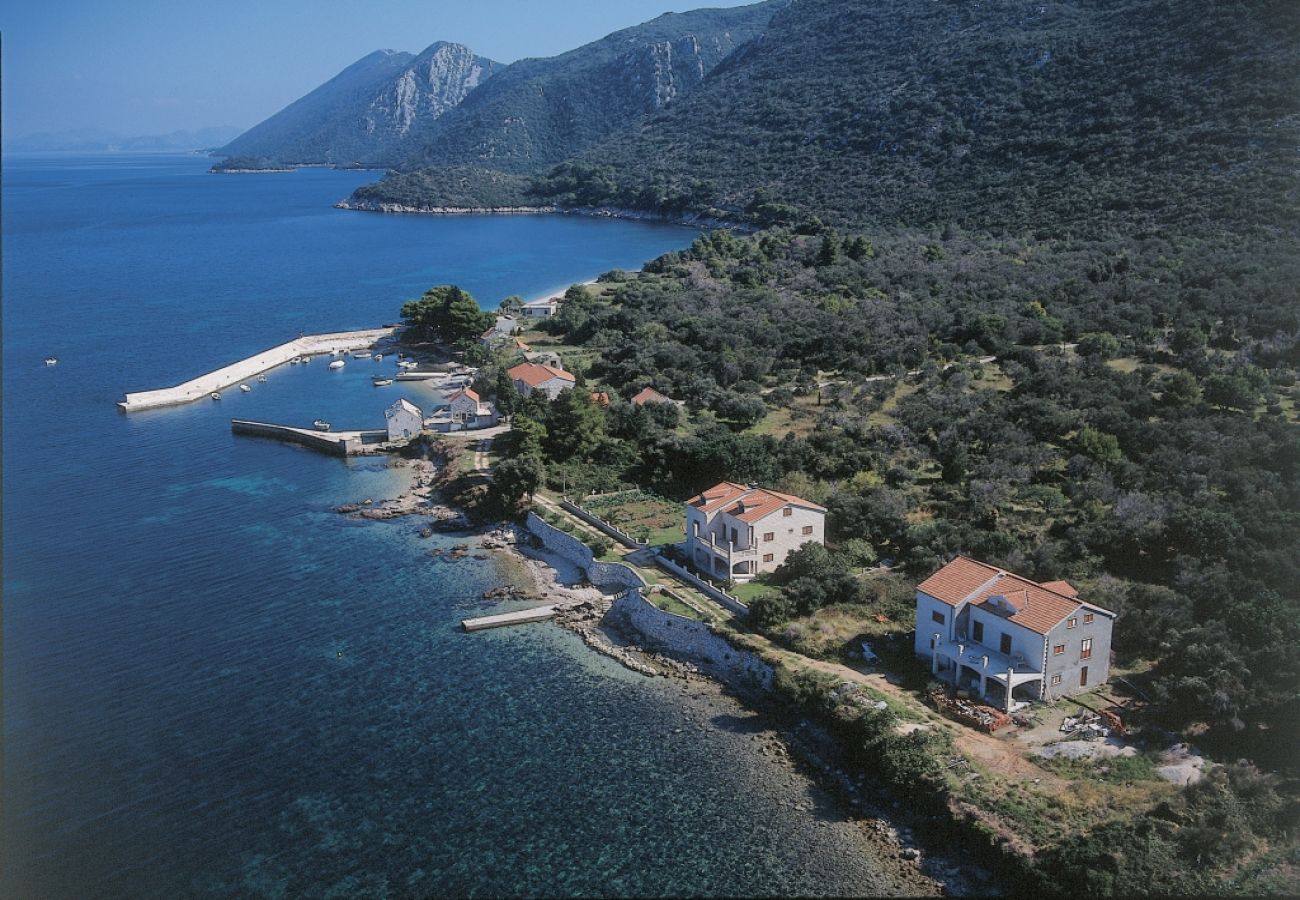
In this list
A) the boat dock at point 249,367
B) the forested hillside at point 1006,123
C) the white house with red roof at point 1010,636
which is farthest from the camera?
the forested hillside at point 1006,123

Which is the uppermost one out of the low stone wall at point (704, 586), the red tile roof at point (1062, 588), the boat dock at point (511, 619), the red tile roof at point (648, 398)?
the red tile roof at point (648, 398)

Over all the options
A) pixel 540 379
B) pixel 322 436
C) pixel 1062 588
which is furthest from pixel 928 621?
pixel 322 436

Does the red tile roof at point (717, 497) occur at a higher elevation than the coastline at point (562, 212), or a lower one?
lower

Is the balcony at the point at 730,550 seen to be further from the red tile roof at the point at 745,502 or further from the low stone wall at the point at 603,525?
the low stone wall at the point at 603,525

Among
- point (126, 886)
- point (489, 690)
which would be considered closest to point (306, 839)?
point (126, 886)

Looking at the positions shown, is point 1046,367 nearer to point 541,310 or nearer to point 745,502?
point 745,502

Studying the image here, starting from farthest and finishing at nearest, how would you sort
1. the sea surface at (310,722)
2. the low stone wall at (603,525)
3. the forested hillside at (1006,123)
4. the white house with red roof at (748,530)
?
the forested hillside at (1006,123)
the low stone wall at (603,525)
the white house with red roof at (748,530)
the sea surface at (310,722)

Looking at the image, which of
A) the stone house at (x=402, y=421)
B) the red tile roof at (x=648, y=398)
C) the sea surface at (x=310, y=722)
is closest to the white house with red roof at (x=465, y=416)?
the stone house at (x=402, y=421)
